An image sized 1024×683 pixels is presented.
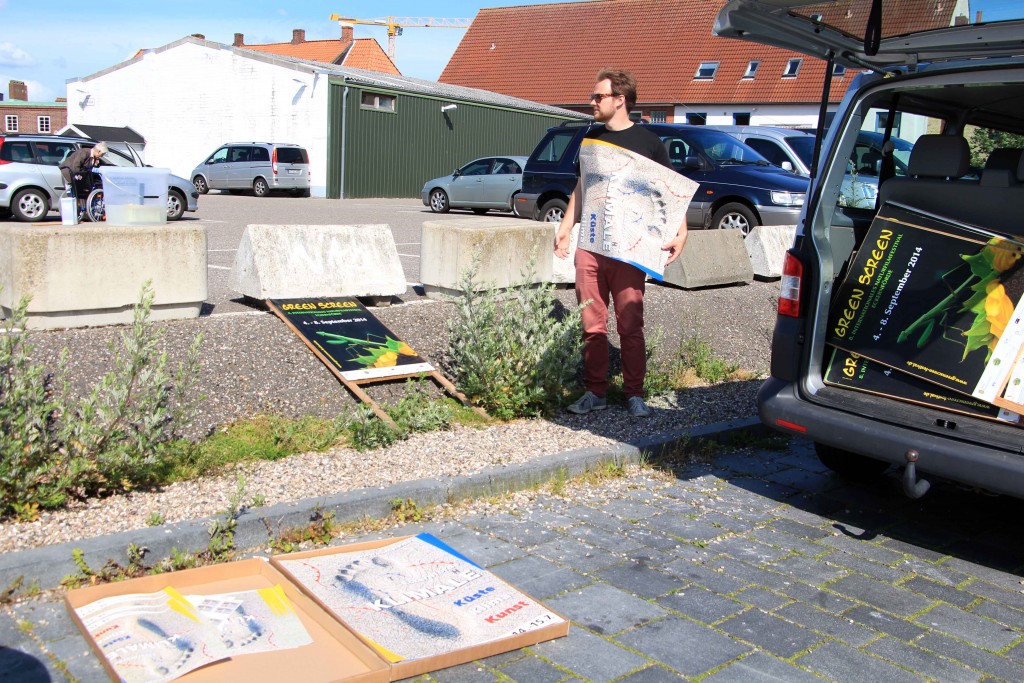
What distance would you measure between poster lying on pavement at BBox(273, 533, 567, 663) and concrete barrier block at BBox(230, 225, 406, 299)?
3.36 metres

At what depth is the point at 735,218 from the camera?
44.2 ft

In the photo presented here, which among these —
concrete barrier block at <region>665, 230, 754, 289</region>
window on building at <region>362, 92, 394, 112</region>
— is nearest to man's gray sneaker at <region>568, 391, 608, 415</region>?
concrete barrier block at <region>665, 230, 754, 289</region>

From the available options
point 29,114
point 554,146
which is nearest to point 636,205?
point 554,146

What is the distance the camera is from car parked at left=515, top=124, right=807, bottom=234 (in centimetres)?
1311

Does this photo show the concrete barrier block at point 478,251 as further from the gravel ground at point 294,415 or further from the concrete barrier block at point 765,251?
the concrete barrier block at point 765,251

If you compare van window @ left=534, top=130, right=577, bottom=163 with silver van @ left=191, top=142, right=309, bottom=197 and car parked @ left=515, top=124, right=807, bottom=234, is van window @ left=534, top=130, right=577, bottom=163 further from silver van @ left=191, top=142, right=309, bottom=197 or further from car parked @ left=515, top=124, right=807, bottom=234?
silver van @ left=191, top=142, right=309, bottom=197

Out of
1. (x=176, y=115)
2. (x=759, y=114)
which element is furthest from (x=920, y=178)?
(x=759, y=114)

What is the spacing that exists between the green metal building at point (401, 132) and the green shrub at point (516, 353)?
80.3 ft

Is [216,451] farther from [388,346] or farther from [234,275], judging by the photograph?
[234,275]

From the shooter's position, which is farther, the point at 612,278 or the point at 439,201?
the point at 439,201

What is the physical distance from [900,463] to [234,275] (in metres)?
4.88

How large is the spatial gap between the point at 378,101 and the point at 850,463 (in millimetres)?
27158

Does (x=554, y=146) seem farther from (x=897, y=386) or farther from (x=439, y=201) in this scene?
(x=897, y=386)

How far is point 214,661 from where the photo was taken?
321 cm
